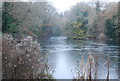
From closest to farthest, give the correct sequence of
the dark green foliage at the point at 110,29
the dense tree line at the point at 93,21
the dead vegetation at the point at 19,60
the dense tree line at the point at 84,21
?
the dead vegetation at the point at 19,60 → the dense tree line at the point at 84,21 → the dense tree line at the point at 93,21 → the dark green foliage at the point at 110,29

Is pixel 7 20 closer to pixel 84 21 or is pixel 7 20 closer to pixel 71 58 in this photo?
pixel 71 58

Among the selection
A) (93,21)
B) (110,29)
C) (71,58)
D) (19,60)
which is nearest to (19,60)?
(19,60)

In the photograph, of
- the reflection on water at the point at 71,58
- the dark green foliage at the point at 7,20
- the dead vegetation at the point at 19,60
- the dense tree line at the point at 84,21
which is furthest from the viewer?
the dense tree line at the point at 84,21

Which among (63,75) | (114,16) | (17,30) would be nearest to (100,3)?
(114,16)

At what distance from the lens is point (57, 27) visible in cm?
1947

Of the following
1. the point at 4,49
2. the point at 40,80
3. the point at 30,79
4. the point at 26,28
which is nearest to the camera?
the point at 4,49

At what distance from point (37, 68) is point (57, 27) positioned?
53.1ft

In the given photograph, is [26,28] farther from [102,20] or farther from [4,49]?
[102,20]

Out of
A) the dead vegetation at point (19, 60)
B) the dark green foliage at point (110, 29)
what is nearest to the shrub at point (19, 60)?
the dead vegetation at point (19, 60)

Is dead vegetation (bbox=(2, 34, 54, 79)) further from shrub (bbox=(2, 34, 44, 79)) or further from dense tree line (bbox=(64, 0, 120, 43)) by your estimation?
dense tree line (bbox=(64, 0, 120, 43))

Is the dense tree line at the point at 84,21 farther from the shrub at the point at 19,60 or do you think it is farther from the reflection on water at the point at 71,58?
the shrub at the point at 19,60

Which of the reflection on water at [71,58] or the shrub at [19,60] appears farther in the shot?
the reflection on water at [71,58]

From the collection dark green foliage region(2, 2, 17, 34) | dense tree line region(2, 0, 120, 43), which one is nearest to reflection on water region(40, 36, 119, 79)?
dark green foliage region(2, 2, 17, 34)

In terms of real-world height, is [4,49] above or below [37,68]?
above
